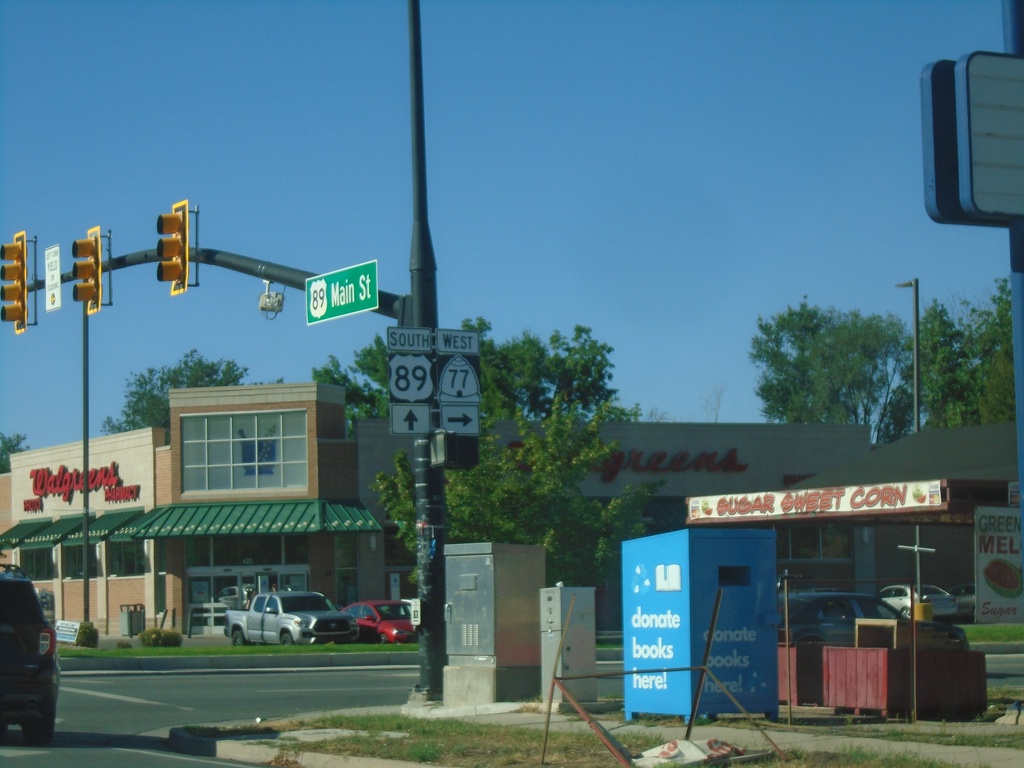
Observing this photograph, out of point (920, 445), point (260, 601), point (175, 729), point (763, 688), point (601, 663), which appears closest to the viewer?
point (763, 688)

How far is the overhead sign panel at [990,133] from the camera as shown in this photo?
191 inches

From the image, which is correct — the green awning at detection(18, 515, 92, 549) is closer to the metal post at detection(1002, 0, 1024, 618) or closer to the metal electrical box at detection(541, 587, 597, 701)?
the metal electrical box at detection(541, 587, 597, 701)

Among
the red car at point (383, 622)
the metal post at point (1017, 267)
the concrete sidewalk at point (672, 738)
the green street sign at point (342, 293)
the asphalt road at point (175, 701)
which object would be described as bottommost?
the red car at point (383, 622)

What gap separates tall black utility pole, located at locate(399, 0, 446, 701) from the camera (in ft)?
51.3

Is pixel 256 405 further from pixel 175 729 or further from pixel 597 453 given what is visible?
pixel 175 729

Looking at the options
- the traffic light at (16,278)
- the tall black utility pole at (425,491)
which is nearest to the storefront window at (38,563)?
the traffic light at (16,278)

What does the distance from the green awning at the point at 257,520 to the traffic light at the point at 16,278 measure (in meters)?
26.6

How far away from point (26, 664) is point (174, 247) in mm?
5961

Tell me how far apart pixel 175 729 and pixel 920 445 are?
14501 mm

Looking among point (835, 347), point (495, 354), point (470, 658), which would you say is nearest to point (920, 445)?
point (470, 658)

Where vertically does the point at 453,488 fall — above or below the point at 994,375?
below

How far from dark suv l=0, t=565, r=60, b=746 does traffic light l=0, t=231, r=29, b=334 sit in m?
5.52

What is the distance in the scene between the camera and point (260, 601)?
125ft

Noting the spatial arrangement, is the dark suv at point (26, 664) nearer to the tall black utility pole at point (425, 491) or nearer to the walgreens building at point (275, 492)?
the tall black utility pole at point (425, 491)
